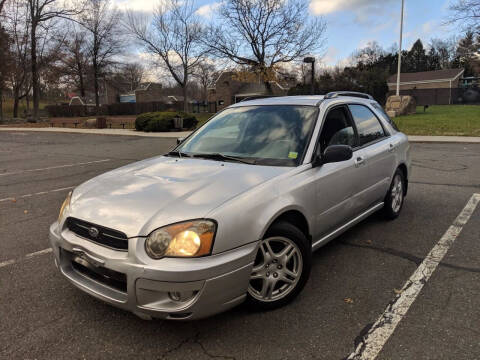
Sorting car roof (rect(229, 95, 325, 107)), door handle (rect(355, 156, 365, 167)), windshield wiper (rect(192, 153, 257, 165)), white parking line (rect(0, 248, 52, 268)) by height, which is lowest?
white parking line (rect(0, 248, 52, 268))

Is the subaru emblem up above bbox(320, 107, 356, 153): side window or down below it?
below

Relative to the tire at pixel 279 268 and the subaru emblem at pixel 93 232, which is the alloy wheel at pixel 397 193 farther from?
the subaru emblem at pixel 93 232

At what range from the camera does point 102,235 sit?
254cm

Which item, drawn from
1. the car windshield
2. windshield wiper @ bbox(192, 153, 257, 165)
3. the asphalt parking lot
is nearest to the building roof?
the asphalt parking lot

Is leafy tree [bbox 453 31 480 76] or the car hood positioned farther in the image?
leafy tree [bbox 453 31 480 76]

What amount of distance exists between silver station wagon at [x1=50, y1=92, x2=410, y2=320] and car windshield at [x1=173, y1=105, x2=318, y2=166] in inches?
0.5

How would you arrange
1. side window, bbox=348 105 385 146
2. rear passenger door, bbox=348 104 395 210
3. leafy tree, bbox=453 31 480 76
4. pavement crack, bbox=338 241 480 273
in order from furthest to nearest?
leafy tree, bbox=453 31 480 76 → side window, bbox=348 105 385 146 → rear passenger door, bbox=348 104 395 210 → pavement crack, bbox=338 241 480 273

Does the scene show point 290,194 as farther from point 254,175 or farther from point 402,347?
point 402,347

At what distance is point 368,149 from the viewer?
4238mm

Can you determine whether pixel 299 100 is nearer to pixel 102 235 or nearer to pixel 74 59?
pixel 102 235

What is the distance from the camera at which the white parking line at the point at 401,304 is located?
8.12 feet

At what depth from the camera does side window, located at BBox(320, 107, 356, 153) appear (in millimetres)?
3639

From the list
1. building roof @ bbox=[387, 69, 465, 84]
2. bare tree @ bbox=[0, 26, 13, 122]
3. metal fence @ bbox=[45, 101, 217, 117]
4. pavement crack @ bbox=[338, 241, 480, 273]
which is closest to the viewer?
pavement crack @ bbox=[338, 241, 480, 273]

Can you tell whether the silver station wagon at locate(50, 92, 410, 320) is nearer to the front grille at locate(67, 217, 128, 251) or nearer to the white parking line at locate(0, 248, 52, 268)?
the front grille at locate(67, 217, 128, 251)
